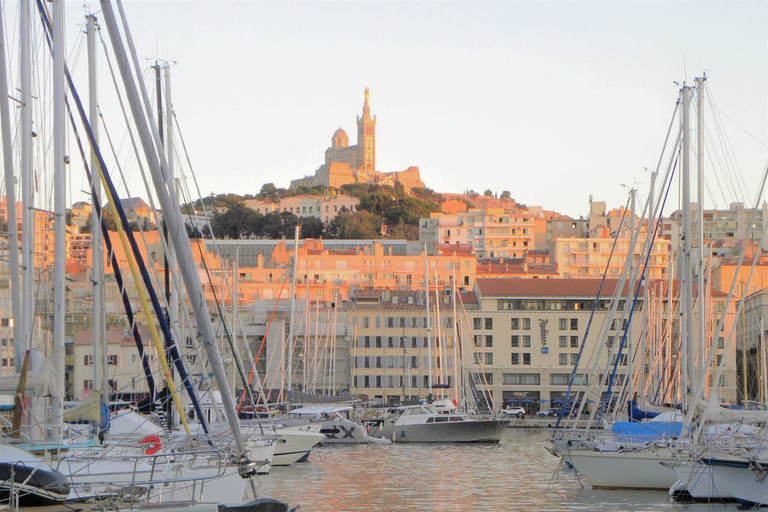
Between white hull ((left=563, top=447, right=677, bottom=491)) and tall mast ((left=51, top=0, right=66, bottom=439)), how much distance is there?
46.3 ft

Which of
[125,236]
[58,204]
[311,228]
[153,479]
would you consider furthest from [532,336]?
[311,228]

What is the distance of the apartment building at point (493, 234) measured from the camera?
139250mm

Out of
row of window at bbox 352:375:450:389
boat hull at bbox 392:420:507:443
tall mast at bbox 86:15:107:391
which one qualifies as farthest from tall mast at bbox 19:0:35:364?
row of window at bbox 352:375:450:389

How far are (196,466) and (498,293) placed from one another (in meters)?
71.0

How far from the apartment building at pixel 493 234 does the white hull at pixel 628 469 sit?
360ft

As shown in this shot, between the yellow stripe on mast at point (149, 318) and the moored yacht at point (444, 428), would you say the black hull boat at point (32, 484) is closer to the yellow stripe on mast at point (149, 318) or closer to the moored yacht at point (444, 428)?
the yellow stripe on mast at point (149, 318)

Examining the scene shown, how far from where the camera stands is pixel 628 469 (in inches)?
1091

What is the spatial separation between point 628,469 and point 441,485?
573 centimetres

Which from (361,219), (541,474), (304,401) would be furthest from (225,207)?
(541,474)

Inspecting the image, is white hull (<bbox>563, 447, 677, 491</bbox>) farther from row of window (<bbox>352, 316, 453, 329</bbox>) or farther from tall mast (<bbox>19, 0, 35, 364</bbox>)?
row of window (<bbox>352, 316, 453, 329</bbox>)

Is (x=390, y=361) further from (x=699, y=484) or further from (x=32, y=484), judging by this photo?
(x=32, y=484)

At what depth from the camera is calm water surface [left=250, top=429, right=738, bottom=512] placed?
2580 centimetres

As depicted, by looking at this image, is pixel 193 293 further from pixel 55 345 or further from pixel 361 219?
pixel 361 219

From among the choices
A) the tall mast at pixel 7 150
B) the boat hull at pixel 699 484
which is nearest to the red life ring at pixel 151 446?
the tall mast at pixel 7 150
